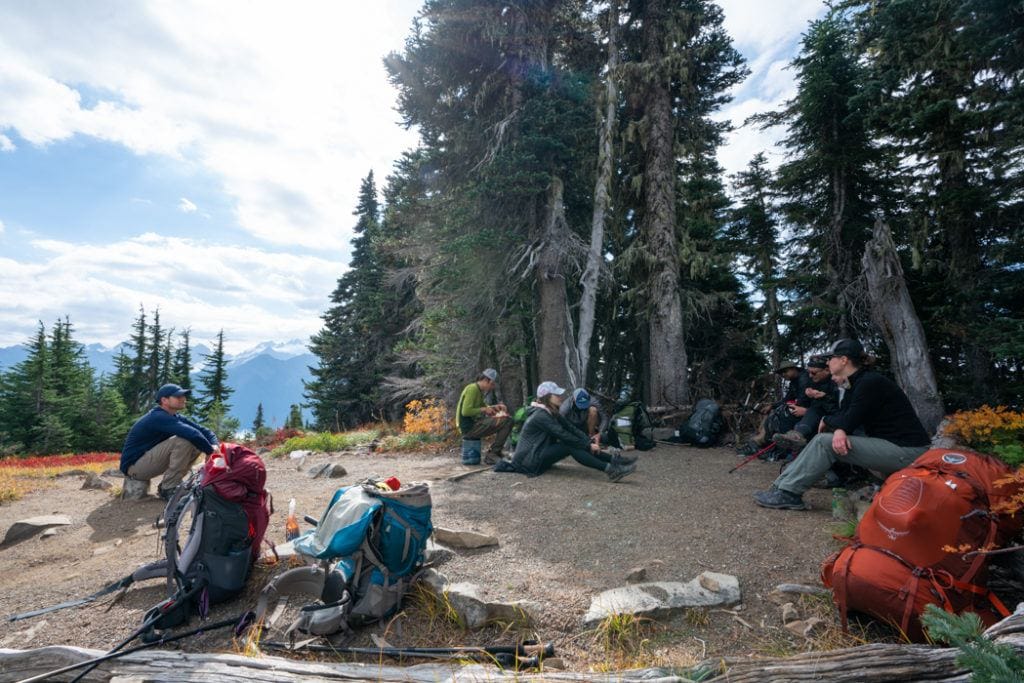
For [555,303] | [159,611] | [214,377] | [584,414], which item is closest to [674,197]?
[555,303]

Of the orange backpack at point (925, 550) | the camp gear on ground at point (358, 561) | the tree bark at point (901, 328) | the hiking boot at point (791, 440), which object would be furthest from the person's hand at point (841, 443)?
the tree bark at point (901, 328)

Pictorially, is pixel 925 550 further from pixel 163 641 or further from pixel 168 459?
pixel 168 459

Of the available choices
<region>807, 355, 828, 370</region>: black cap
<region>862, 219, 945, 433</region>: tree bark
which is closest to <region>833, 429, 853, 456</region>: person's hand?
<region>807, 355, 828, 370</region>: black cap

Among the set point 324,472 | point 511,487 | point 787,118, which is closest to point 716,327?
point 787,118

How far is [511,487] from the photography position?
6488 millimetres

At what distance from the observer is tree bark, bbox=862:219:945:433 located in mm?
7543

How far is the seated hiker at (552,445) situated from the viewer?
6664 mm

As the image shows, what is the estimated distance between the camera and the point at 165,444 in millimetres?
6199

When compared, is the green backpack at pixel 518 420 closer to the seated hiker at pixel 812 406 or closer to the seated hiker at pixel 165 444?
the seated hiker at pixel 812 406

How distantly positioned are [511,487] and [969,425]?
19.6ft

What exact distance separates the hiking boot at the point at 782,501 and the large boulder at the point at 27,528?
8021mm

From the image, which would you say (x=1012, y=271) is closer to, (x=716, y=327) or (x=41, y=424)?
(x=716, y=327)

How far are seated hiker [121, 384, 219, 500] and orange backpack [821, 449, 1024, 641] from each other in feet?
22.2

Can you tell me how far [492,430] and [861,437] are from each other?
5.63 metres
